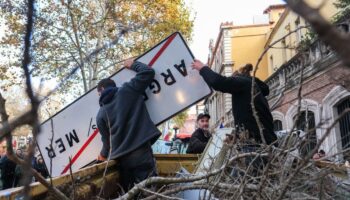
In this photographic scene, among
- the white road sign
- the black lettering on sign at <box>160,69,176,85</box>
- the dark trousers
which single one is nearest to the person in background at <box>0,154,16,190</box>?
the white road sign

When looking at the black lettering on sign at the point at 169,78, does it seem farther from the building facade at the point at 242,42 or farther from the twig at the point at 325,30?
the building facade at the point at 242,42

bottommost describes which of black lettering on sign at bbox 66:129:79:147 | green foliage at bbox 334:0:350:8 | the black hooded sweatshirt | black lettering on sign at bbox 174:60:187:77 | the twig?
the twig

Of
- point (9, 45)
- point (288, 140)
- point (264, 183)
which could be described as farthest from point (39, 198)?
point (9, 45)

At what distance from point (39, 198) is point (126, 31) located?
78.5 inches

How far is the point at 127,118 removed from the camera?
3930 mm

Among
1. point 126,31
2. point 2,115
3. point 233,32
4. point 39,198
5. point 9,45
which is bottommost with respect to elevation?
point 39,198

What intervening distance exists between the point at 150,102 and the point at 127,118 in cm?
38

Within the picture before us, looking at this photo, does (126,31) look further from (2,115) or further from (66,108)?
(66,108)

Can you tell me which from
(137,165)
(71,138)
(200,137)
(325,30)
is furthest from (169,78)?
(325,30)

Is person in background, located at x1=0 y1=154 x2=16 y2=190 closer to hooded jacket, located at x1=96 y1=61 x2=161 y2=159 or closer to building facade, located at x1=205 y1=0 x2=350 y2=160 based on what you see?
hooded jacket, located at x1=96 y1=61 x2=161 y2=159

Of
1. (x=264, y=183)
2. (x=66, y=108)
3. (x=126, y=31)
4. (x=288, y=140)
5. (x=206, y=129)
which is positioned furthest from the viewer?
(x=206, y=129)

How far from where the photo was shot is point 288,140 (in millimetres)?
2576

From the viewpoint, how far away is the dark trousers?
3814 mm

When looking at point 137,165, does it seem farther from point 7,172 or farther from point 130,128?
point 7,172
